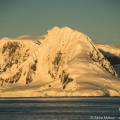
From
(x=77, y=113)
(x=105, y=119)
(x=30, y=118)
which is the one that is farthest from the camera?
(x=77, y=113)

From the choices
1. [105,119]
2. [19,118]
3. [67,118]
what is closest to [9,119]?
[19,118]

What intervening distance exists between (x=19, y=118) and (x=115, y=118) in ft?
71.0

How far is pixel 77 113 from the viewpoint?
15112cm

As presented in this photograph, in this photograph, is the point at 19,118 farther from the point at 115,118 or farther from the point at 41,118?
the point at 115,118

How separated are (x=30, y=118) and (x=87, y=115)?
14.9 m

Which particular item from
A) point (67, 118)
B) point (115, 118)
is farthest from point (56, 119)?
point (115, 118)

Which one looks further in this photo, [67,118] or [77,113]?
[77,113]

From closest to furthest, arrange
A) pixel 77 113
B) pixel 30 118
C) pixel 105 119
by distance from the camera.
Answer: pixel 105 119, pixel 30 118, pixel 77 113

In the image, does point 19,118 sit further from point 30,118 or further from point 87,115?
point 87,115

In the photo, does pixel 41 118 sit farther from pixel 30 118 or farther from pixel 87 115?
pixel 87 115

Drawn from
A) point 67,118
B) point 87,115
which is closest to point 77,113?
point 87,115

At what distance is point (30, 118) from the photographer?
13725cm

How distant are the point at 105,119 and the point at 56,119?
10.8 meters

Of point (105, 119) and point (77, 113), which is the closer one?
point (105, 119)
